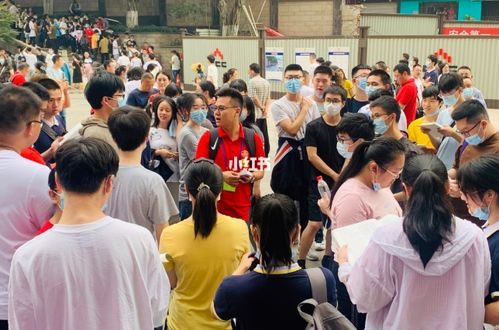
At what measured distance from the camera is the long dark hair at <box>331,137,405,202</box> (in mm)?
3260

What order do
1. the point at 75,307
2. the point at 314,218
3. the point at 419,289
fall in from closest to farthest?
1. the point at 75,307
2. the point at 419,289
3. the point at 314,218

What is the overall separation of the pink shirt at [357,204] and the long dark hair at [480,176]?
2.63 ft

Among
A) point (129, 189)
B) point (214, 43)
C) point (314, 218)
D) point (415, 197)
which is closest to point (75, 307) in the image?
point (129, 189)

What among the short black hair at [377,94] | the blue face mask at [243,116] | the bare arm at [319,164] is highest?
the short black hair at [377,94]

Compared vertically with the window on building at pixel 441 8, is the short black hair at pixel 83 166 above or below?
below

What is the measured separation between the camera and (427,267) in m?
2.25

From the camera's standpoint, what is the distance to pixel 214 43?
20984 mm

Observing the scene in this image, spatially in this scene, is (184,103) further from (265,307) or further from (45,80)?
(265,307)

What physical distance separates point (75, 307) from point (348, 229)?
147cm

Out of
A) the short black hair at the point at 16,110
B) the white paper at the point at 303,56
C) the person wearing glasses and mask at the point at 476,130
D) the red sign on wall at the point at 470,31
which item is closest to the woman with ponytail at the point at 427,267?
the short black hair at the point at 16,110

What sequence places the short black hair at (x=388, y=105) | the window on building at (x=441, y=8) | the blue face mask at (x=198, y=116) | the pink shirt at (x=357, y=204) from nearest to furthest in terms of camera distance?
the pink shirt at (x=357, y=204)
the short black hair at (x=388, y=105)
the blue face mask at (x=198, y=116)
the window on building at (x=441, y=8)

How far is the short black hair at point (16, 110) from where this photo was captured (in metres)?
2.91

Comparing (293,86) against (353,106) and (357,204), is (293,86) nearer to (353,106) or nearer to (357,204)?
(353,106)

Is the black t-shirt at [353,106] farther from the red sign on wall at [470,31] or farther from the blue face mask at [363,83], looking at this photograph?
the red sign on wall at [470,31]
